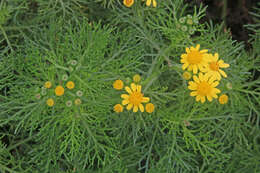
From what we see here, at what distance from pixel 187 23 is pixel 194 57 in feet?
0.74

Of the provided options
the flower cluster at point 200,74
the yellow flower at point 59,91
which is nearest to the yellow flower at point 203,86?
the flower cluster at point 200,74

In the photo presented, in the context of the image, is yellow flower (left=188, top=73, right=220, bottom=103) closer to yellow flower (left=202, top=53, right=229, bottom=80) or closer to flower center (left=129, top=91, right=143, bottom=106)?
yellow flower (left=202, top=53, right=229, bottom=80)

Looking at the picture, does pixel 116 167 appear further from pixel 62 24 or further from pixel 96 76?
pixel 62 24

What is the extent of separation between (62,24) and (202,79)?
1.45 m

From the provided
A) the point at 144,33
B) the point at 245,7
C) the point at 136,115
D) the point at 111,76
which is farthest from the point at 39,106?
the point at 245,7

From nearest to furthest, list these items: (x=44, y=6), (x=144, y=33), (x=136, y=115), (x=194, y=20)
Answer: (x=194, y=20)
(x=136, y=115)
(x=144, y=33)
(x=44, y=6)

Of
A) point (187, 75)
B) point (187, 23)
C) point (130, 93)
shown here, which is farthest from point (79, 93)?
point (187, 23)

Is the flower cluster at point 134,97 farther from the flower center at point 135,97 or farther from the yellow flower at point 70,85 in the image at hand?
the yellow flower at point 70,85

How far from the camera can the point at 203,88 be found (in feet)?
6.15

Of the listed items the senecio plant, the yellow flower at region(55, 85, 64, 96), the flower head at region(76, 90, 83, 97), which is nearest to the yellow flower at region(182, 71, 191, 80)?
the senecio plant

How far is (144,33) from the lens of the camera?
94.1 inches

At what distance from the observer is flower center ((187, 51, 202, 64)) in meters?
1.87

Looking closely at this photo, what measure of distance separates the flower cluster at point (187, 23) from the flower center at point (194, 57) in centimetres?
14

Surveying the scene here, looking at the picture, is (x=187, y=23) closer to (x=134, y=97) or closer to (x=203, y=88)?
(x=203, y=88)
